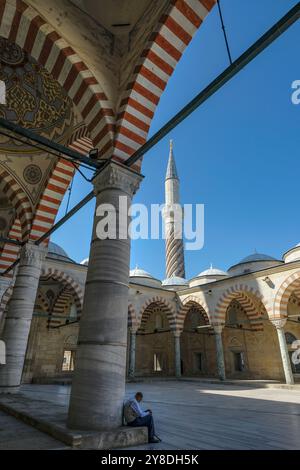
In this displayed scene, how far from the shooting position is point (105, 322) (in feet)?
10.4

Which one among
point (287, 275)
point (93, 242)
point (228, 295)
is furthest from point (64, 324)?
point (93, 242)

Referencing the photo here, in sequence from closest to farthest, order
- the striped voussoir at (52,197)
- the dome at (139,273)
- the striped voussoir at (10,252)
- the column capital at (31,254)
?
1. the column capital at (31,254)
2. the striped voussoir at (52,197)
3. the striped voussoir at (10,252)
4. the dome at (139,273)

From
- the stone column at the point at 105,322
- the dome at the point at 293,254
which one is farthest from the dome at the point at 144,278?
the stone column at the point at 105,322

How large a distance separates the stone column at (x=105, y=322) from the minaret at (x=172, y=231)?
2067 cm

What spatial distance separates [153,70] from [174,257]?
2105 cm

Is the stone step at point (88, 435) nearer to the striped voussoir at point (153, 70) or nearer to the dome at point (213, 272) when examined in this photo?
the striped voussoir at point (153, 70)

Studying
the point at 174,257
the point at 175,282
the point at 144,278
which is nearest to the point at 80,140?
the point at 144,278

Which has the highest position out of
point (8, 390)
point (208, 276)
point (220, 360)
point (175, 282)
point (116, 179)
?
point (175, 282)

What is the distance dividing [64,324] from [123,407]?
46.1ft

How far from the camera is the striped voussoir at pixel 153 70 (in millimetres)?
3904

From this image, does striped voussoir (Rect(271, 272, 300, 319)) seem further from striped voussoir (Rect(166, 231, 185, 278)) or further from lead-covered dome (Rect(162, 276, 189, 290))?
striped voussoir (Rect(166, 231, 185, 278))

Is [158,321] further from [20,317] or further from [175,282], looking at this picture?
[20,317]

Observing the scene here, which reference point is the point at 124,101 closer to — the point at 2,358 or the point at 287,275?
A: the point at 2,358

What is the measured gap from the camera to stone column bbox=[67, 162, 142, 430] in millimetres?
2875
